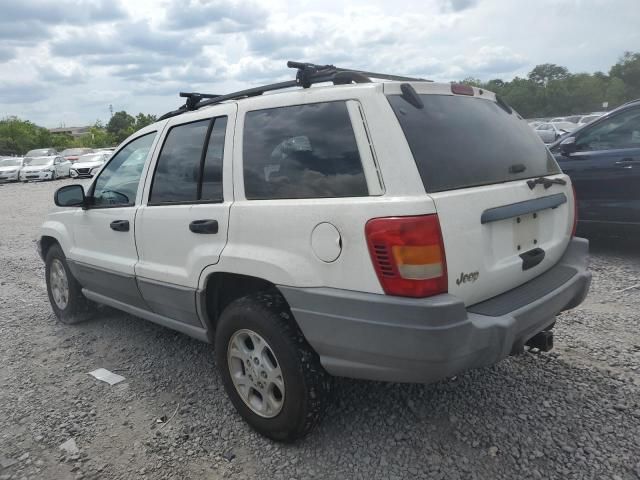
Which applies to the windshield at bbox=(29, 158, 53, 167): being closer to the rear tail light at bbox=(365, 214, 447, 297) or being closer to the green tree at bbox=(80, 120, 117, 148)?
the rear tail light at bbox=(365, 214, 447, 297)

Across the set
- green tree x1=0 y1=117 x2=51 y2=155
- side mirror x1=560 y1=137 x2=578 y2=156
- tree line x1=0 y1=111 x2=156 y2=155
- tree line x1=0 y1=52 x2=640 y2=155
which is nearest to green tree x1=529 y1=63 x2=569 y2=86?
tree line x1=0 y1=52 x2=640 y2=155

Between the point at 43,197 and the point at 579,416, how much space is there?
2001 cm

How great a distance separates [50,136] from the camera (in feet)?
233

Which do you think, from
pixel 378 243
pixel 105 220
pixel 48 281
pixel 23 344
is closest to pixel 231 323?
pixel 378 243

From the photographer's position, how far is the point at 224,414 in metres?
3.11

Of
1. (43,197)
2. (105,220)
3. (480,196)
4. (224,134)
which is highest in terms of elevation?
(224,134)

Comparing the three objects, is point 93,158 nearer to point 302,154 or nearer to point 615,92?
point 302,154

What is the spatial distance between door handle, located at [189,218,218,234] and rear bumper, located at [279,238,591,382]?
2.11ft

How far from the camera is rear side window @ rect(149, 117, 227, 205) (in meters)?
3.09

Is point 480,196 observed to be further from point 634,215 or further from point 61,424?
point 634,215

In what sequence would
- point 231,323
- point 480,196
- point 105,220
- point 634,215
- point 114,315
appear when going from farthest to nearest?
1. point 634,215
2. point 114,315
3. point 105,220
4. point 231,323
5. point 480,196

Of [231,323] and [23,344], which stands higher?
[231,323]

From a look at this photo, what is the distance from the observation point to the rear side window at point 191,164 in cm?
309

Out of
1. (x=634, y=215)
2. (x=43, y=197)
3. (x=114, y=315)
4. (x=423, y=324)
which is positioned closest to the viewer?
(x=423, y=324)
